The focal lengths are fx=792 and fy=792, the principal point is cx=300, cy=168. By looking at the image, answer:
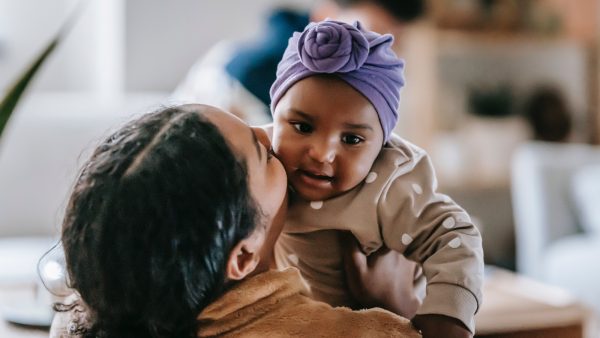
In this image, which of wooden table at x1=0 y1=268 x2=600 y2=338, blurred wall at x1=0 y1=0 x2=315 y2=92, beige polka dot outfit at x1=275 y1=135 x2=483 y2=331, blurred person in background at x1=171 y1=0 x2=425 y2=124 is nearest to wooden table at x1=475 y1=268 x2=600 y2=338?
wooden table at x1=0 y1=268 x2=600 y2=338

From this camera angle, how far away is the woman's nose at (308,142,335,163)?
72 cm

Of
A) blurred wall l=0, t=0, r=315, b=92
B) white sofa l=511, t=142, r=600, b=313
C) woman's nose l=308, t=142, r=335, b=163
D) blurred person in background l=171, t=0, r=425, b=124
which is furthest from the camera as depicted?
blurred wall l=0, t=0, r=315, b=92

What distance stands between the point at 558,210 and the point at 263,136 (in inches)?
98.5

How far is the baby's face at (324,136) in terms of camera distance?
2.39 feet

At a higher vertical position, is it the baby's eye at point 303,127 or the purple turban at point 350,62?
the purple turban at point 350,62

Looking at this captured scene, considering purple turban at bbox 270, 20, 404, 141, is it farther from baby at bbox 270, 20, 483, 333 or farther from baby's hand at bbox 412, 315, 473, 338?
baby's hand at bbox 412, 315, 473, 338

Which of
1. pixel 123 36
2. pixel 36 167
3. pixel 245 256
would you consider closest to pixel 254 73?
pixel 36 167

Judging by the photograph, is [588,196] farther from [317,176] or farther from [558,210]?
[317,176]

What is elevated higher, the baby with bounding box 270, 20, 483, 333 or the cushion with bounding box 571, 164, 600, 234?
the baby with bounding box 270, 20, 483, 333

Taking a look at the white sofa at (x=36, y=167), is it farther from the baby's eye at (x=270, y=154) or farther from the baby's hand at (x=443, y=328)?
the baby's hand at (x=443, y=328)

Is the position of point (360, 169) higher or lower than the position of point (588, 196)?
higher

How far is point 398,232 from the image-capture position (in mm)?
757

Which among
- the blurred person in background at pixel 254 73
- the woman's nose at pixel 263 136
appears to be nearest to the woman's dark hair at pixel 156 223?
the woman's nose at pixel 263 136

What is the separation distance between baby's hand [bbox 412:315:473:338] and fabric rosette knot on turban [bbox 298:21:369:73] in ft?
0.76
